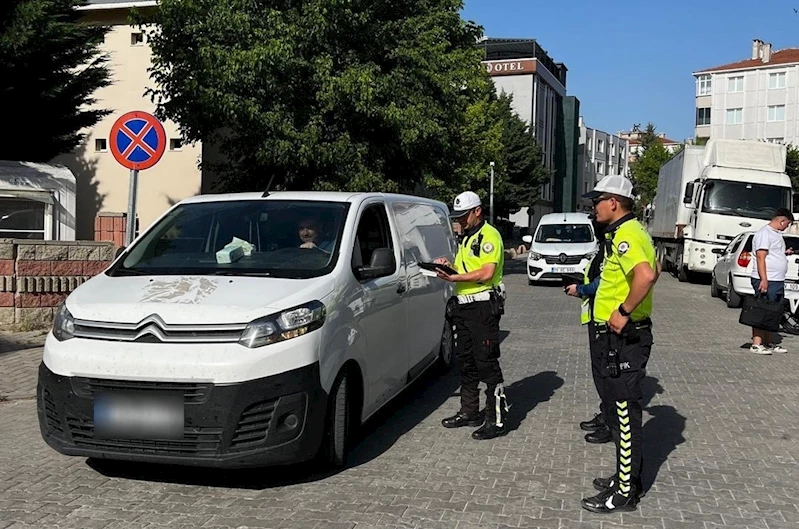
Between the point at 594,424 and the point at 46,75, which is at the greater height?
the point at 46,75

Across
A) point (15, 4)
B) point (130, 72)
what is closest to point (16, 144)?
point (15, 4)

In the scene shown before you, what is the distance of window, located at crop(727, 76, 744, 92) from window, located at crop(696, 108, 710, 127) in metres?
3.55

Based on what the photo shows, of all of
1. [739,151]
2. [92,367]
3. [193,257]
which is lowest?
[92,367]

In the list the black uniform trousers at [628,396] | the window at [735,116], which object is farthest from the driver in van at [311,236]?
the window at [735,116]

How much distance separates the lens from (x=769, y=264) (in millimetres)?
10867

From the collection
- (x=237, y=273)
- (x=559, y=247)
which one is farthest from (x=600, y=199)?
(x=559, y=247)

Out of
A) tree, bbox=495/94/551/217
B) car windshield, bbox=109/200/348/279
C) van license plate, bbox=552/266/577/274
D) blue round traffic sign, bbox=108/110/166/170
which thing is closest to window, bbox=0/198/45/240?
blue round traffic sign, bbox=108/110/166/170

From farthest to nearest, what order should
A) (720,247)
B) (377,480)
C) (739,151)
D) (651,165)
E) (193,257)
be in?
(651,165), (739,151), (720,247), (193,257), (377,480)

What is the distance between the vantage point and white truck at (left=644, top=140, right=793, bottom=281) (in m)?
22.2

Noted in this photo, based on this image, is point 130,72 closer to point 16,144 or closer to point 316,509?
point 16,144

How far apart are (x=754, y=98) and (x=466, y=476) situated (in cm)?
8478

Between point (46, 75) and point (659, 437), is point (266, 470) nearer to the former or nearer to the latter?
point (659, 437)

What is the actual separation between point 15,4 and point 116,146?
10297 mm

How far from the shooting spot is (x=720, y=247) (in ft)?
72.9
